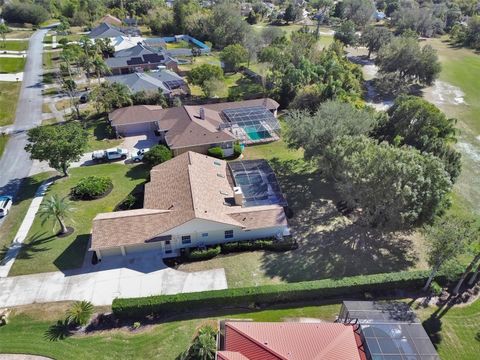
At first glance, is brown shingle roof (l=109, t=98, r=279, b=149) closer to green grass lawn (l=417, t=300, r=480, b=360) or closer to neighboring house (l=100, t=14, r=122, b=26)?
green grass lawn (l=417, t=300, r=480, b=360)

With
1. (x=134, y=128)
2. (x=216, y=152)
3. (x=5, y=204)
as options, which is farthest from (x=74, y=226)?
(x=134, y=128)

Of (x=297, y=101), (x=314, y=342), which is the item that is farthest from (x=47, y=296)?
(x=297, y=101)

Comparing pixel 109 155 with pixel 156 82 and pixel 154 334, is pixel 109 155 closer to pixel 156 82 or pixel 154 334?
pixel 156 82

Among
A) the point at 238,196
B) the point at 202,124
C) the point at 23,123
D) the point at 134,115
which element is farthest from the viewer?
the point at 23,123

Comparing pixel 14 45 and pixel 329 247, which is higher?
pixel 14 45

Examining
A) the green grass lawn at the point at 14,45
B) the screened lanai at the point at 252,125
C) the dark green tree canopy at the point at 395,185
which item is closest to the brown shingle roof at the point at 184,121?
the screened lanai at the point at 252,125

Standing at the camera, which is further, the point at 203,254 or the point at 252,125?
the point at 252,125

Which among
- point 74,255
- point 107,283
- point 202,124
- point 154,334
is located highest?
point 202,124

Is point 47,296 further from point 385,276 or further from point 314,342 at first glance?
point 385,276
